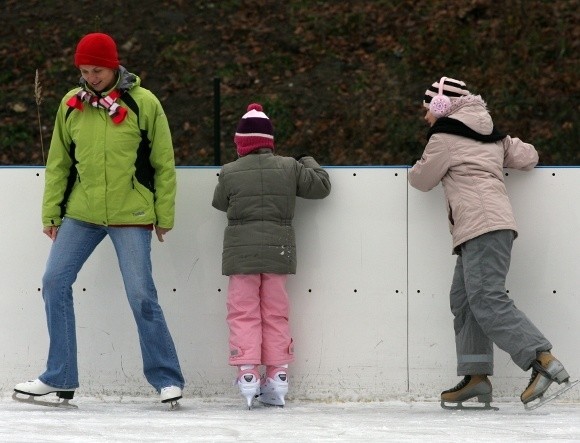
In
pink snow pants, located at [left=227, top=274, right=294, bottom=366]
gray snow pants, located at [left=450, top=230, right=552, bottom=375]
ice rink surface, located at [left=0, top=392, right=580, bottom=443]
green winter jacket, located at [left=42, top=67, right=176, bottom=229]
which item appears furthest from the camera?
pink snow pants, located at [left=227, top=274, right=294, bottom=366]

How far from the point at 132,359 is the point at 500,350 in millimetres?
1623

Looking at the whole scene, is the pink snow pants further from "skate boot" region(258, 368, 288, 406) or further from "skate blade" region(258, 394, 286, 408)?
"skate blade" region(258, 394, 286, 408)

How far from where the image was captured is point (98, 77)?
225 inches

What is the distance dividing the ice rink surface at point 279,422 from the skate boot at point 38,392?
0.04 meters

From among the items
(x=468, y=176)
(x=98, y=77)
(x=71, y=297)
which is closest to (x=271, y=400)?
(x=71, y=297)

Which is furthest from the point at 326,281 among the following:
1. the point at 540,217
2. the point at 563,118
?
the point at 563,118

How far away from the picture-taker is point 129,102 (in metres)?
5.77

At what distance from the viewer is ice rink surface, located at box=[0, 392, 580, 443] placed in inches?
199

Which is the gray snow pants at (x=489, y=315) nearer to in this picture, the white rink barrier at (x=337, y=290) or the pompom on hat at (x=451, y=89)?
the white rink barrier at (x=337, y=290)

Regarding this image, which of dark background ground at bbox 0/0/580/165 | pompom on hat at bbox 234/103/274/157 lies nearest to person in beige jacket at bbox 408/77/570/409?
pompom on hat at bbox 234/103/274/157

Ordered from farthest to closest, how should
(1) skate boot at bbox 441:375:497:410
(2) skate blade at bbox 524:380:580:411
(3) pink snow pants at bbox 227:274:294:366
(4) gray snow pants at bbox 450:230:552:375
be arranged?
(3) pink snow pants at bbox 227:274:294:366, (1) skate boot at bbox 441:375:497:410, (4) gray snow pants at bbox 450:230:552:375, (2) skate blade at bbox 524:380:580:411

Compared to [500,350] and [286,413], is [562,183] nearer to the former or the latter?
[500,350]

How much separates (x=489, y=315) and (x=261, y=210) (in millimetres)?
1050

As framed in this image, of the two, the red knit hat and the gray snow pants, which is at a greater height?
the red knit hat
